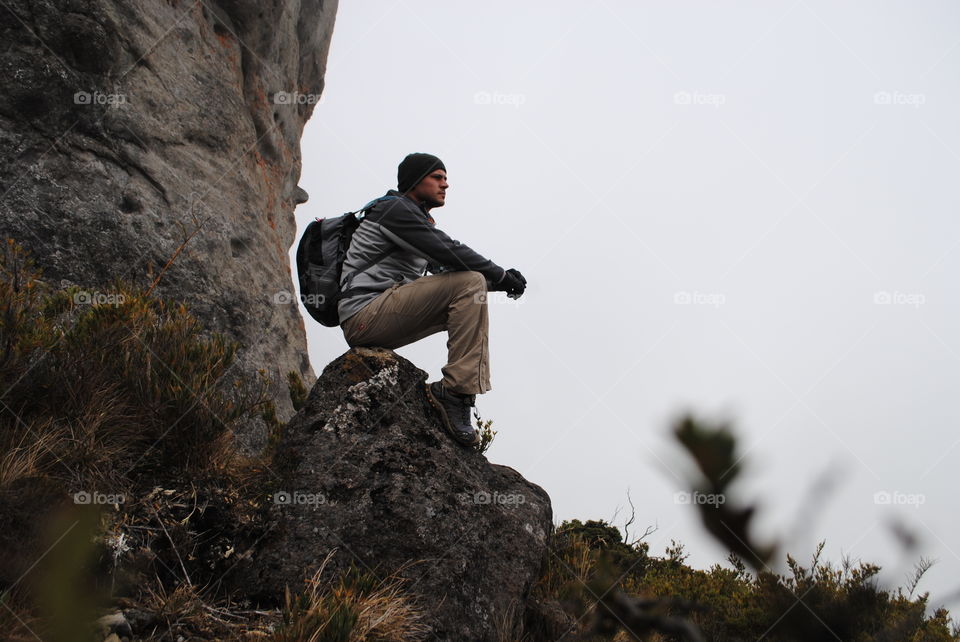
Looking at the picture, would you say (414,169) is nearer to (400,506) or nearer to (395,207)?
(395,207)

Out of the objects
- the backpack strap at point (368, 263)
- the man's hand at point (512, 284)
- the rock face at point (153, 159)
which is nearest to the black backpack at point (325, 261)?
the backpack strap at point (368, 263)

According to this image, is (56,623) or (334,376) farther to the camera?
(334,376)

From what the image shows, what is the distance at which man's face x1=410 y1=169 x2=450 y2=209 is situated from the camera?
5590 mm

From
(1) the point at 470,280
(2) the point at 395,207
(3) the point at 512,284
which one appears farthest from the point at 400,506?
(2) the point at 395,207

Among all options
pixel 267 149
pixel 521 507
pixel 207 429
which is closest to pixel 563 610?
pixel 521 507

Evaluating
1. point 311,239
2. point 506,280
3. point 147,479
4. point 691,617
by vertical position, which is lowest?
point 147,479

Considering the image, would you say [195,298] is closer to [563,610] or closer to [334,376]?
[334,376]

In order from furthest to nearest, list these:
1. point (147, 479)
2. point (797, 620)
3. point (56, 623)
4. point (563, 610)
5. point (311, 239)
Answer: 1. point (311, 239)
2. point (563, 610)
3. point (147, 479)
4. point (797, 620)
5. point (56, 623)

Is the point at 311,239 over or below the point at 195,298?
over

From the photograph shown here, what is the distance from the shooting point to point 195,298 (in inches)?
279

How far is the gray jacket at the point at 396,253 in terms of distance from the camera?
519 cm

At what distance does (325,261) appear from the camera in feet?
17.8

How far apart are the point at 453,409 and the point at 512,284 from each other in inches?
39.0

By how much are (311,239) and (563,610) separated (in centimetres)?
318
